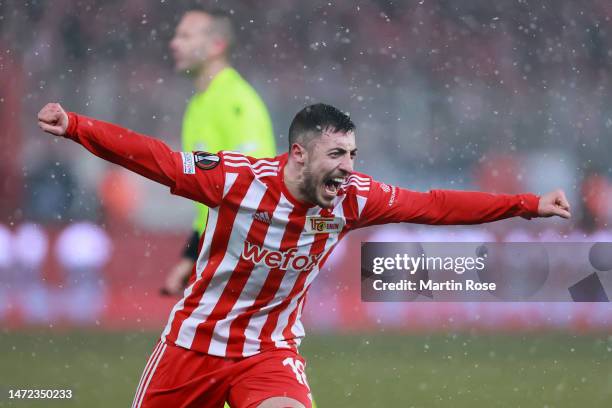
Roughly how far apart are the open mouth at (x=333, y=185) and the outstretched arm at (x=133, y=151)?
1.22 feet

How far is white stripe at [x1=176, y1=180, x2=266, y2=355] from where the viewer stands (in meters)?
3.48

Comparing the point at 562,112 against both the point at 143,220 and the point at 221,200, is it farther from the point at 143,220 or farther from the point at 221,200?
the point at 221,200

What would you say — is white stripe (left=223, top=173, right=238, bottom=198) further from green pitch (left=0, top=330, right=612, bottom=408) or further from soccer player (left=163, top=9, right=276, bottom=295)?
green pitch (left=0, top=330, right=612, bottom=408)

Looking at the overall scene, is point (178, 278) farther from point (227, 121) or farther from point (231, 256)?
point (231, 256)

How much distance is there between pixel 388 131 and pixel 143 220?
1474mm

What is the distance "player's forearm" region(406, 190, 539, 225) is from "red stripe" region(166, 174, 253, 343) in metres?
0.67

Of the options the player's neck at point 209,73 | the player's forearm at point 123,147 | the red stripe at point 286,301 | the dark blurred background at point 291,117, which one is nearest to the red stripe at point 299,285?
the red stripe at point 286,301

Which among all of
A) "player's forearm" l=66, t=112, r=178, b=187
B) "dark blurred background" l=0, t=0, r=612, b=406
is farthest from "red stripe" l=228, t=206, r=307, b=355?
"dark blurred background" l=0, t=0, r=612, b=406

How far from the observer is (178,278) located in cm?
545

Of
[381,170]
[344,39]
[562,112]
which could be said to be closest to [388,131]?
[381,170]

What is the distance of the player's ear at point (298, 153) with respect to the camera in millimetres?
3508

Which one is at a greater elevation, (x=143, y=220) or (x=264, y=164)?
(x=143, y=220)

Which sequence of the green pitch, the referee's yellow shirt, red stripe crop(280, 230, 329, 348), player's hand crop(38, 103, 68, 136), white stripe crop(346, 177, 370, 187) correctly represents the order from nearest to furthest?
player's hand crop(38, 103, 68, 136) < red stripe crop(280, 230, 329, 348) < white stripe crop(346, 177, 370, 187) < the referee's yellow shirt < the green pitch

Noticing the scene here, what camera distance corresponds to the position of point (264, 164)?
3547 mm
